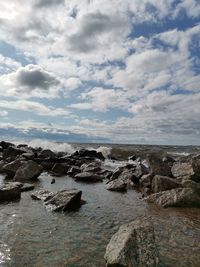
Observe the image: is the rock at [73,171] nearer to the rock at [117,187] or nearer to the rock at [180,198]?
the rock at [117,187]

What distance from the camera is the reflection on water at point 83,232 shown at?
23.3 feet

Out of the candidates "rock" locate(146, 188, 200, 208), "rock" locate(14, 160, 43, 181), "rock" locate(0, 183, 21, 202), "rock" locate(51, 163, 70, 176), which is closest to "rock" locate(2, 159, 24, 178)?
"rock" locate(14, 160, 43, 181)

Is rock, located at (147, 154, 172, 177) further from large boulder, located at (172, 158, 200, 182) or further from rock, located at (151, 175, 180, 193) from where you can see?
rock, located at (151, 175, 180, 193)

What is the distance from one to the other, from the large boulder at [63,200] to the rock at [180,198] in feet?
10.6

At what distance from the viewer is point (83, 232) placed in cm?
886

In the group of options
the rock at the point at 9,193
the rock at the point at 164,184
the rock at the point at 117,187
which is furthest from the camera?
the rock at the point at 117,187

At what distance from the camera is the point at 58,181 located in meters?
18.8

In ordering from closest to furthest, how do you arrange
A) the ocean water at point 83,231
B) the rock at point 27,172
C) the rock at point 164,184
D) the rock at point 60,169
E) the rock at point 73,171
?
the ocean water at point 83,231 < the rock at point 164,184 < the rock at point 27,172 < the rock at point 73,171 < the rock at point 60,169

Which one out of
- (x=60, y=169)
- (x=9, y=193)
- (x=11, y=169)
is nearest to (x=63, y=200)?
(x=9, y=193)

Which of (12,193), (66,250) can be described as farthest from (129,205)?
(66,250)

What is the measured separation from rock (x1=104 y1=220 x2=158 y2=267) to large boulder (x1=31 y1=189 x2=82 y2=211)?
4.50 metres

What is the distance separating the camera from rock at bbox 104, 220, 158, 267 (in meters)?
6.22

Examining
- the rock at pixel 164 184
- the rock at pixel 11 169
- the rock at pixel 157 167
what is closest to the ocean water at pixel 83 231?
the rock at pixel 164 184

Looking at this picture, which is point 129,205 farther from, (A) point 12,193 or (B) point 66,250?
(B) point 66,250
